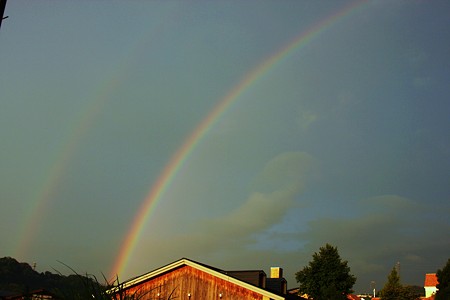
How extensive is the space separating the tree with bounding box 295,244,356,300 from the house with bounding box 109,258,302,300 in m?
26.6

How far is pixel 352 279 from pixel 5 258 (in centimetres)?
5300

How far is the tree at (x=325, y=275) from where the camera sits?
6075 cm

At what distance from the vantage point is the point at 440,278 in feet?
182

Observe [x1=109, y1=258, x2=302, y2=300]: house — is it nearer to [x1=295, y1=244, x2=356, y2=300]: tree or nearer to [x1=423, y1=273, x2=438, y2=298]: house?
[x1=295, y1=244, x2=356, y2=300]: tree

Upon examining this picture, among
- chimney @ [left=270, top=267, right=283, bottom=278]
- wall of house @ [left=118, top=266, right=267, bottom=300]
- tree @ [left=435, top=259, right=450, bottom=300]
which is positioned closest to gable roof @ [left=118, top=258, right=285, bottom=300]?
wall of house @ [left=118, top=266, right=267, bottom=300]

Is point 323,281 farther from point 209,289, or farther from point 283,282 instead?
point 209,289

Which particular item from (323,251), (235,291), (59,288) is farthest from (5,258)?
(59,288)

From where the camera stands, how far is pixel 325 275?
60.9m

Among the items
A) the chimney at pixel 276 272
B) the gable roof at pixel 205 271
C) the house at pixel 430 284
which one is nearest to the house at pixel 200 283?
the gable roof at pixel 205 271

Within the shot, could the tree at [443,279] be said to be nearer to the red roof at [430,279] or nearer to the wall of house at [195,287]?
the wall of house at [195,287]

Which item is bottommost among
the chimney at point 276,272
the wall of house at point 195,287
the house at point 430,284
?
the wall of house at point 195,287

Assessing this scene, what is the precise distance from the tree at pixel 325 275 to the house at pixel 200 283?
87.1ft

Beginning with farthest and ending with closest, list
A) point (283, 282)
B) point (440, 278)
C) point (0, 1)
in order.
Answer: point (440, 278)
point (283, 282)
point (0, 1)

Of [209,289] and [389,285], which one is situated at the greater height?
[389,285]
